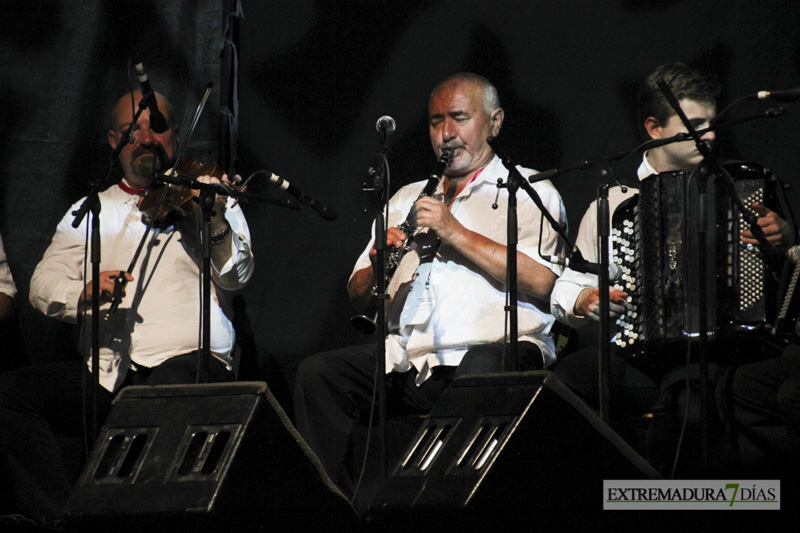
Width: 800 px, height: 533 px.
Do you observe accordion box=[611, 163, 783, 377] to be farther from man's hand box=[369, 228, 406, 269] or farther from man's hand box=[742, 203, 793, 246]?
man's hand box=[369, 228, 406, 269]

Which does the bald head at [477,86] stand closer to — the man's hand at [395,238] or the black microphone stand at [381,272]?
the man's hand at [395,238]

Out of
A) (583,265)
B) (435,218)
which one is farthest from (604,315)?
(435,218)

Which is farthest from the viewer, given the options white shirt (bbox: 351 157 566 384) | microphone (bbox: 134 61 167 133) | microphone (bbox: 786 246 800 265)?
white shirt (bbox: 351 157 566 384)

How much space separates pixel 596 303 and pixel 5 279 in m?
2.27

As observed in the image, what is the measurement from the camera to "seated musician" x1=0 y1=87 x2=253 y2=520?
3279mm

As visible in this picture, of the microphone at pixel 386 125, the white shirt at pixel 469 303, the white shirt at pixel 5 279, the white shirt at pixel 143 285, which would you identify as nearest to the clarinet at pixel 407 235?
the white shirt at pixel 469 303

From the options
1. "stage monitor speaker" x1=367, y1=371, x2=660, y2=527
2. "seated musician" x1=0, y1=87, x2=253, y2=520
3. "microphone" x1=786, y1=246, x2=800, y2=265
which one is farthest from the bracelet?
"microphone" x1=786, y1=246, x2=800, y2=265

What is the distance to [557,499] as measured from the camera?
2.36 metres

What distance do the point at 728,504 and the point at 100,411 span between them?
217cm

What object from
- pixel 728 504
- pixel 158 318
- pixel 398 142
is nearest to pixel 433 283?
pixel 398 142

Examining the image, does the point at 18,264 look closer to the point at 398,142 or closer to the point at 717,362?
the point at 398,142

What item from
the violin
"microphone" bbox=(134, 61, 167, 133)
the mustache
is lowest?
the violin

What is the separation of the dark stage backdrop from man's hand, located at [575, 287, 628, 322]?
2.63 ft

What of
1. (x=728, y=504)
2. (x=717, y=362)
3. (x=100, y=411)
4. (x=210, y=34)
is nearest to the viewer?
(x=728, y=504)
